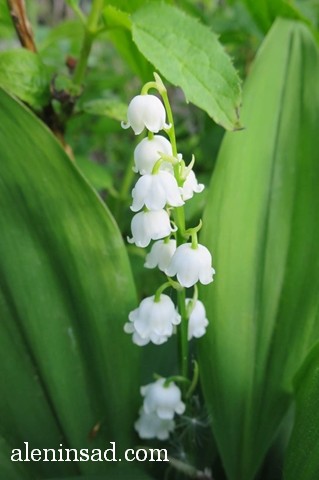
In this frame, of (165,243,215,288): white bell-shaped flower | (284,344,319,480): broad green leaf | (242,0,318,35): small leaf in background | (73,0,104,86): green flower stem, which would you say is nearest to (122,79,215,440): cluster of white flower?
(165,243,215,288): white bell-shaped flower

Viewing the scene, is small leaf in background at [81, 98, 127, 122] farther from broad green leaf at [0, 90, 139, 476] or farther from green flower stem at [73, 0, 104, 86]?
broad green leaf at [0, 90, 139, 476]

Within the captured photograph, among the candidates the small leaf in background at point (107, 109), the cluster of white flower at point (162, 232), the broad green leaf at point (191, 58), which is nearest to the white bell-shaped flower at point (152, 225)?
the cluster of white flower at point (162, 232)

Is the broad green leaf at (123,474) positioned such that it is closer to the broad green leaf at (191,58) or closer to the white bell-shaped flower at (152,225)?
the white bell-shaped flower at (152,225)

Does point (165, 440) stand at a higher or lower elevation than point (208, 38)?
lower

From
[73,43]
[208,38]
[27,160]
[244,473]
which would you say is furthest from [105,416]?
[73,43]

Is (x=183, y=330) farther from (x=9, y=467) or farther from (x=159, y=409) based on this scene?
(x=9, y=467)

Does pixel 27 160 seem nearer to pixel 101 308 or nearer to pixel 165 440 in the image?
pixel 101 308
